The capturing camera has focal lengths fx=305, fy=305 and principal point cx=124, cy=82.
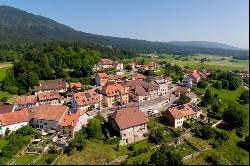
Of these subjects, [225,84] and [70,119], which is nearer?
[70,119]

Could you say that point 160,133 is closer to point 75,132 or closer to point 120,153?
point 120,153

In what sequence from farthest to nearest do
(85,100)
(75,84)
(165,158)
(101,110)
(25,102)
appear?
(75,84)
(25,102)
(85,100)
(101,110)
(165,158)

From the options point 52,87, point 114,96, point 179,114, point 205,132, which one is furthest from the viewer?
point 52,87

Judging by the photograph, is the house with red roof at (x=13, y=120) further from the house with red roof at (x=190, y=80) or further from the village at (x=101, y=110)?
the house with red roof at (x=190, y=80)

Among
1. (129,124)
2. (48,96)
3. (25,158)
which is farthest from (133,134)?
(48,96)

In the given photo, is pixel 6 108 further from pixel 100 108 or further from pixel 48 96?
pixel 100 108

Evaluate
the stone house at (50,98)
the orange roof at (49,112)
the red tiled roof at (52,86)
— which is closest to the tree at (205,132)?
the orange roof at (49,112)
